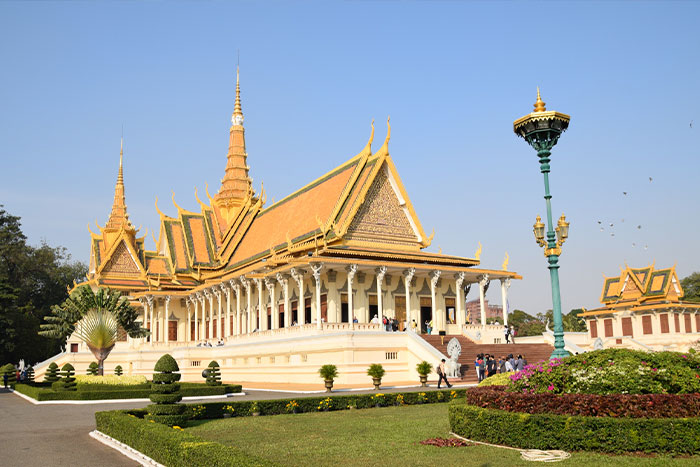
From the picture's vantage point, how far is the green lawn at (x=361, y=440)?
8.65 meters

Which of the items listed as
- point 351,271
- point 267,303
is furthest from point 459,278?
point 267,303

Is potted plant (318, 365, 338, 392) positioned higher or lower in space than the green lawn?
higher

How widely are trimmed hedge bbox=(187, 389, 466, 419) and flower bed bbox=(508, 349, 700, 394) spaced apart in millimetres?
7212

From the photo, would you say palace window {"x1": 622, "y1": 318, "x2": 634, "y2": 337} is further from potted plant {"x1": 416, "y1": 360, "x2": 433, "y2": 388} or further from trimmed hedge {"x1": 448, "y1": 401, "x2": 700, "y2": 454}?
trimmed hedge {"x1": 448, "y1": 401, "x2": 700, "y2": 454}

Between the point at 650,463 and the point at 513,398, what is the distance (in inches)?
92.9

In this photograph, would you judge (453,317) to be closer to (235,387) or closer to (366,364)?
(366,364)

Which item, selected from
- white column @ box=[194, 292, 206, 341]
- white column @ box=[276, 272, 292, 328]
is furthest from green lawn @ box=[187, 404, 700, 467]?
white column @ box=[194, 292, 206, 341]

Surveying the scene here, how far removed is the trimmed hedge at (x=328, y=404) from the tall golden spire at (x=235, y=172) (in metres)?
34.1

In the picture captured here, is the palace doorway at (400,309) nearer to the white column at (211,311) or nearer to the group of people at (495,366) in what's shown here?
the group of people at (495,366)

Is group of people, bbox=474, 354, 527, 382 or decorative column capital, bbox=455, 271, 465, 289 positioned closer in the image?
group of people, bbox=474, 354, 527, 382

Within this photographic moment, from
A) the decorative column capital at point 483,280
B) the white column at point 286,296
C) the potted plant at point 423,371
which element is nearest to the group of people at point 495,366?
the potted plant at point 423,371

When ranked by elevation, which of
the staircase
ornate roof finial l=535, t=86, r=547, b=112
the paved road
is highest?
ornate roof finial l=535, t=86, r=547, b=112

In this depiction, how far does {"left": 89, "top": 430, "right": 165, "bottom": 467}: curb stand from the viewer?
9739 mm

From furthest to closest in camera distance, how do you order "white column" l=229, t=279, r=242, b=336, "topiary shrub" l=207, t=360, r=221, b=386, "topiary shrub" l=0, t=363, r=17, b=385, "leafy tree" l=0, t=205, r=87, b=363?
"leafy tree" l=0, t=205, r=87, b=363
"topiary shrub" l=0, t=363, r=17, b=385
"white column" l=229, t=279, r=242, b=336
"topiary shrub" l=207, t=360, r=221, b=386
